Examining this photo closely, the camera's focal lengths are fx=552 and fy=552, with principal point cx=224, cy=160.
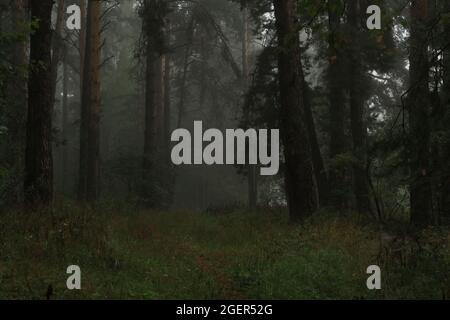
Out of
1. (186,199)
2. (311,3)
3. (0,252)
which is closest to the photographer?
(311,3)

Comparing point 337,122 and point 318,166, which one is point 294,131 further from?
point 337,122

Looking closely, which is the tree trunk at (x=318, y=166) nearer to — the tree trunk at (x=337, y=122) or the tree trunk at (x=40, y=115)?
the tree trunk at (x=337, y=122)

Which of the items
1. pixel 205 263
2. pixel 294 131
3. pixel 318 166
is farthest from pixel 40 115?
pixel 318 166

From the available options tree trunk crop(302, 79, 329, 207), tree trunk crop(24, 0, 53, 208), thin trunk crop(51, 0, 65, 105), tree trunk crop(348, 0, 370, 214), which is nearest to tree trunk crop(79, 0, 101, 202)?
thin trunk crop(51, 0, 65, 105)

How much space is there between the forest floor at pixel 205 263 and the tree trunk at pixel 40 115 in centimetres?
77

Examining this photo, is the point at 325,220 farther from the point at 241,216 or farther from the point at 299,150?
the point at 241,216

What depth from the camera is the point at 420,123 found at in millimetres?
8141

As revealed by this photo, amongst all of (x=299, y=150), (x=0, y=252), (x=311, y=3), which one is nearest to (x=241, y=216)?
(x=299, y=150)

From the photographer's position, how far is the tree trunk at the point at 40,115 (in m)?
11.1

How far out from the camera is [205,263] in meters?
9.37

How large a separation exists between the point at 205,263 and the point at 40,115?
4.69 metres
